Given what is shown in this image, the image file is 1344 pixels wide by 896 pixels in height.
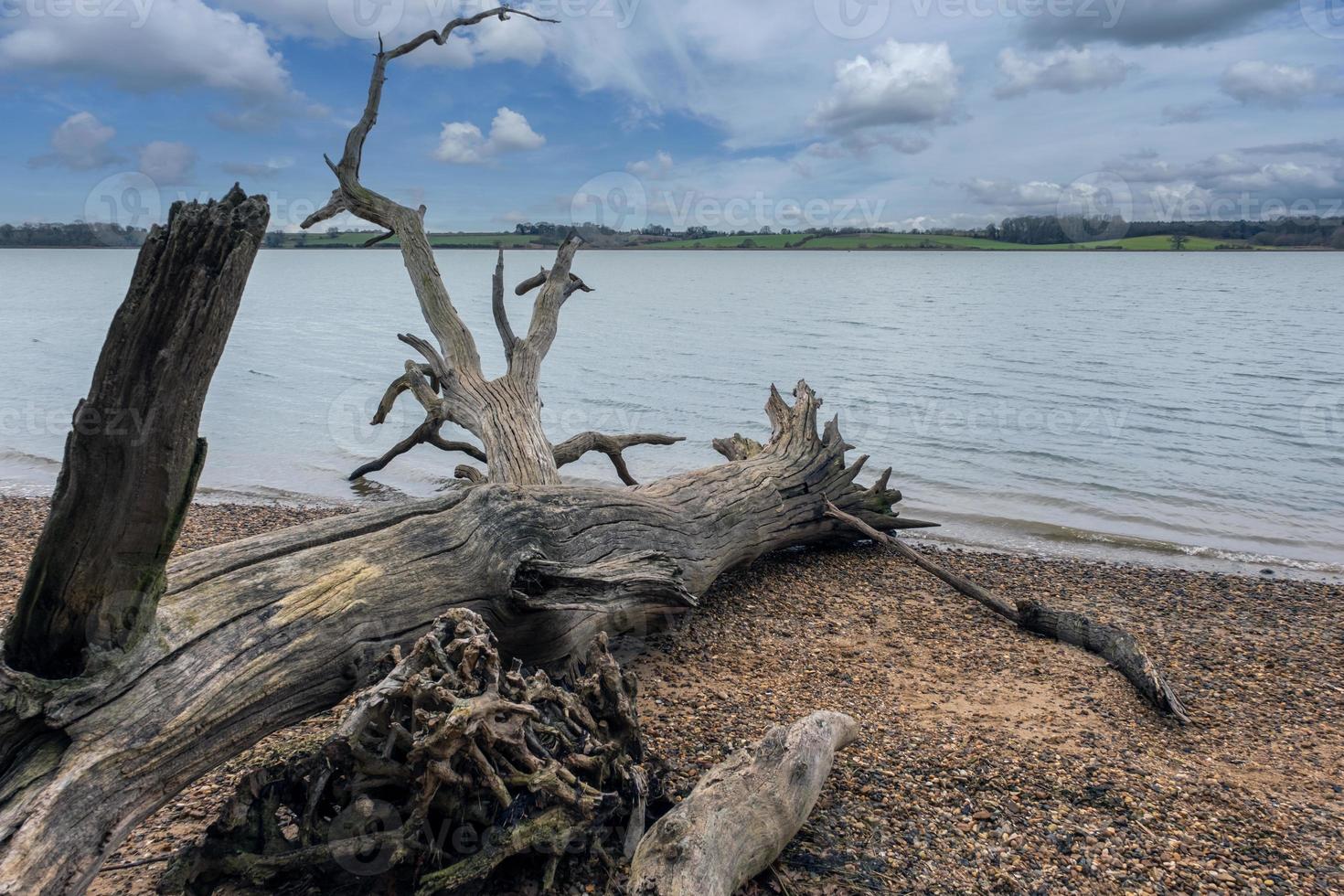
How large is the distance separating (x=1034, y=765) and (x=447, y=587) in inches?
133

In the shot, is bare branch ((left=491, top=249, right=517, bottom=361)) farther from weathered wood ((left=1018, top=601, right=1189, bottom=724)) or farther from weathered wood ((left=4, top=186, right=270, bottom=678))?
weathered wood ((left=4, top=186, right=270, bottom=678))

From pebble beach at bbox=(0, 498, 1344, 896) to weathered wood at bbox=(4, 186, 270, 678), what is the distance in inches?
47.9

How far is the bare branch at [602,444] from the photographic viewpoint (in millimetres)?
10077

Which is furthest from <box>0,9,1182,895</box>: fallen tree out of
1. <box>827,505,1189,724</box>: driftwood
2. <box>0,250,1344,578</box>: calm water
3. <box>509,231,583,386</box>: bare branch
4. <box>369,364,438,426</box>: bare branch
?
<box>0,250,1344,578</box>: calm water

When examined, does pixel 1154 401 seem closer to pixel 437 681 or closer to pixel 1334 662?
pixel 1334 662

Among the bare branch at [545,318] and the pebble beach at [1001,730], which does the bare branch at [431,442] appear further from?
the pebble beach at [1001,730]

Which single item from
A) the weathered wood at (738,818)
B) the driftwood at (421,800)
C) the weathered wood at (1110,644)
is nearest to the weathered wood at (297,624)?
the driftwood at (421,800)

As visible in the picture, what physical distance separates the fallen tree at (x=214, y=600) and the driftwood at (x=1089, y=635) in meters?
2.48

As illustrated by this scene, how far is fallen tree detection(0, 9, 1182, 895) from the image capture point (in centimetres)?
271

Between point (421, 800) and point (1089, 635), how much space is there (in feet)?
18.9

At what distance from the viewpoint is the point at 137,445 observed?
2727 mm

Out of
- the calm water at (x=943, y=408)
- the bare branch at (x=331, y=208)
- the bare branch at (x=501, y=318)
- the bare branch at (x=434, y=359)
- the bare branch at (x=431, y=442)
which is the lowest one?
the calm water at (x=943, y=408)

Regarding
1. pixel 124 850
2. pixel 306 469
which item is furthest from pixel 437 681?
pixel 306 469

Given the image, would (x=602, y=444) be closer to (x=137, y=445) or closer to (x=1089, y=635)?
(x=1089, y=635)
